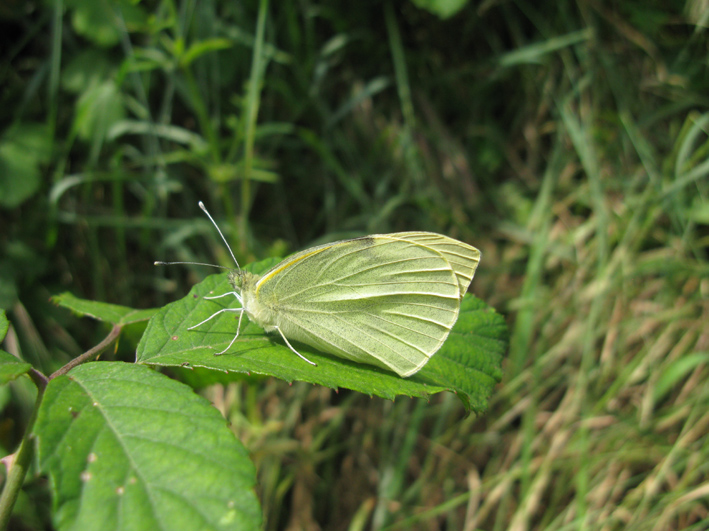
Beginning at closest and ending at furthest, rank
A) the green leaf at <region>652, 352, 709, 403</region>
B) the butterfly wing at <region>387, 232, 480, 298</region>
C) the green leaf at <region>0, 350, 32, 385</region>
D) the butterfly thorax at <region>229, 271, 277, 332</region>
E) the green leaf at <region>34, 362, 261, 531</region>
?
1. the green leaf at <region>34, 362, 261, 531</region>
2. the green leaf at <region>0, 350, 32, 385</region>
3. the butterfly thorax at <region>229, 271, 277, 332</region>
4. the butterfly wing at <region>387, 232, 480, 298</region>
5. the green leaf at <region>652, 352, 709, 403</region>

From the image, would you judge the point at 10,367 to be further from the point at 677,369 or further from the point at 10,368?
the point at 677,369

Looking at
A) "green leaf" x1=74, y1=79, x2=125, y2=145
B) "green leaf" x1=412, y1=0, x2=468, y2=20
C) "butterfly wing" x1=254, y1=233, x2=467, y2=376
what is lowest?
"butterfly wing" x1=254, y1=233, x2=467, y2=376

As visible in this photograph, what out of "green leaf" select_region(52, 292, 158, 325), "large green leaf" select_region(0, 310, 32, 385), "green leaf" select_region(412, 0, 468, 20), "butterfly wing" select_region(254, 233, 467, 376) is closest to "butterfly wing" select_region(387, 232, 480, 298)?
"butterfly wing" select_region(254, 233, 467, 376)

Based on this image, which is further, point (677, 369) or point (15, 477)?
point (677, 369)

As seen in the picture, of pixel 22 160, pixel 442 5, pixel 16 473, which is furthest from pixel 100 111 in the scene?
pixel 16 473

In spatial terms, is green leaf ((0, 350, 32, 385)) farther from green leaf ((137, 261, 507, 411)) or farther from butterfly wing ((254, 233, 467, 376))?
butterfly wing ((254, 233, 467, 376))

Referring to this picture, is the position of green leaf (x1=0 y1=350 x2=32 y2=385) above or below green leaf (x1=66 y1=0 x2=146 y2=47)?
below
